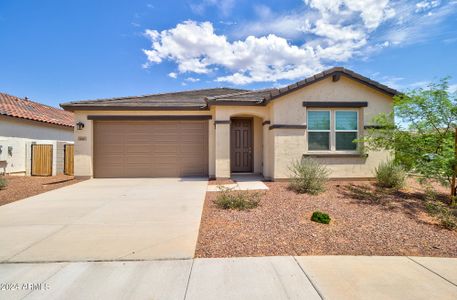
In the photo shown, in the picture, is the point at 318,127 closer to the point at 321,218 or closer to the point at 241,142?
the point at 241,142

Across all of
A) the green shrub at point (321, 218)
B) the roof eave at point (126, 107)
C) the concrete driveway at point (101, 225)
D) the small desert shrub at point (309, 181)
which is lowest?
the concrete driveway at point (101, 225)

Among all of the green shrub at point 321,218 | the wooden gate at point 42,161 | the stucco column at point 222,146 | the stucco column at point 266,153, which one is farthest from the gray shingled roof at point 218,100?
the green shrub at point 321,218

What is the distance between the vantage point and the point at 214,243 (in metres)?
3.55

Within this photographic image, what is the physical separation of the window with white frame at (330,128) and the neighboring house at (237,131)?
0.04 meters

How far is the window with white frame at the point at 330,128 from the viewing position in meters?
8.60

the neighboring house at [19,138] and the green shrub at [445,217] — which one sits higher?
the neighboring house at [19,138]

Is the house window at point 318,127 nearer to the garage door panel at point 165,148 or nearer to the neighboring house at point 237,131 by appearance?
the neighboring house at point 237,131

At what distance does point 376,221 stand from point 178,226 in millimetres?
3863

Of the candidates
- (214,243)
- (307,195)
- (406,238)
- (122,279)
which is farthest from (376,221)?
(122,279)

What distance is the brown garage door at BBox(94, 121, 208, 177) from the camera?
32.6 feet

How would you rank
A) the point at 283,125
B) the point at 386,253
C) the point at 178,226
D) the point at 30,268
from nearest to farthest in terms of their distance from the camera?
the point at 30,268
the point at 386,253
the point at 178,226
the point at 283,125

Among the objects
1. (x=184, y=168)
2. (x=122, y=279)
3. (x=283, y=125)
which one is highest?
(x=283, y=125)

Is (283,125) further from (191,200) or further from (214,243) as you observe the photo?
(214,243)

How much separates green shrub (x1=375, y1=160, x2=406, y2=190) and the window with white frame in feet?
5.14
